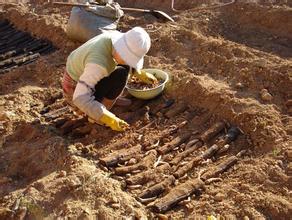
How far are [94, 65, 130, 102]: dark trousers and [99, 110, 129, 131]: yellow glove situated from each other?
0.26m

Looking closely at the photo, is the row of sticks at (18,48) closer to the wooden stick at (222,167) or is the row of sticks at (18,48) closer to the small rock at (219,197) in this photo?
the wooden stick at (222,167)

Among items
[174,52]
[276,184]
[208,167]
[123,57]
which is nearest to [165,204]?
[208,167]

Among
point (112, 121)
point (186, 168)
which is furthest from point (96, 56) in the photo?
point (186, 168)

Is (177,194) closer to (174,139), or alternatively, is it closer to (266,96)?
(174,139)

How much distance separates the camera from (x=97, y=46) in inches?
167

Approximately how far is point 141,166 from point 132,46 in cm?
104

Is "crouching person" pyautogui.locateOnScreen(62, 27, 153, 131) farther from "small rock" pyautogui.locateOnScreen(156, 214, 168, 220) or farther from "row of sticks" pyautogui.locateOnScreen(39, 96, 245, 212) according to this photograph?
"small rock" pyautogui.locateOnScreen(156, 214, 168, 220)

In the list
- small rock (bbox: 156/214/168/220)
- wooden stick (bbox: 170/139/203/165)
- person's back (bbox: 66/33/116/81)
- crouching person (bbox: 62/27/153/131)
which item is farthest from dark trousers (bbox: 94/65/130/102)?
small rock (bbox: 156/214/168/220)

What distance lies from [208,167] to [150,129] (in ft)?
2.54

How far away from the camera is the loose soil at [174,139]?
3750 millimetres

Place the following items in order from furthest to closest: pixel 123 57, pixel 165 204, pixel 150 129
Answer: pixel 150 129 < pixel 123 57 < pixel 165 204

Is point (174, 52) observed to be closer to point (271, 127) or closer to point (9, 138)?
point (271, 127)

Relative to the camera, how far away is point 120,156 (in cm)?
A: 422

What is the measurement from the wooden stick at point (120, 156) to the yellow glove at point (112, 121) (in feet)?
0.77
